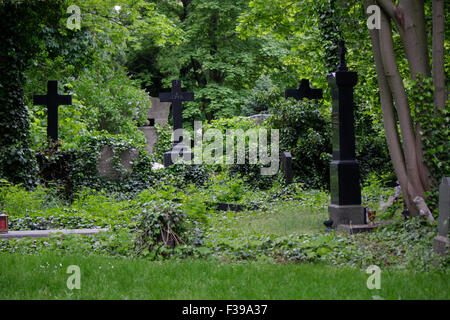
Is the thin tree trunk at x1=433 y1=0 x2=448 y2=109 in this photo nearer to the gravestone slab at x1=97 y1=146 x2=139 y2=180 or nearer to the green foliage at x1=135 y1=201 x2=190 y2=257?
the green foliage at x1=135 y1=201 x2=190 y2=257

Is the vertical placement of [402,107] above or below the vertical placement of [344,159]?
above

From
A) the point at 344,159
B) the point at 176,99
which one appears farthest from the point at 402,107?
the point at 176,99

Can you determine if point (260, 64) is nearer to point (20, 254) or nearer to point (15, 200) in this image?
point (15, 200)

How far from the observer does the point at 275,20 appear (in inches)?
574

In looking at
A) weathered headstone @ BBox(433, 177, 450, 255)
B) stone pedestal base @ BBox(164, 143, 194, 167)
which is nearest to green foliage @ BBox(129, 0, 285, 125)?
stone pedestal base @ BBox(164, 143, 194, 167)

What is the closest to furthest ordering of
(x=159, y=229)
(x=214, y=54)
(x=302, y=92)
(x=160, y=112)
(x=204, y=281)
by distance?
(x=204, y=281) < (x=159, y=229) < (x=302, y=92) < (x=214, y=54) < (x=160, y=112)

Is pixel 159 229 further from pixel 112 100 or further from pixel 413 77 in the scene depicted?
pixel 112 100

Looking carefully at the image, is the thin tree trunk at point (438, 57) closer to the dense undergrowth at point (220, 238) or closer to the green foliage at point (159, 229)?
the dense undergrowth at point (220, 238)

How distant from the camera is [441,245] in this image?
563 centimetres

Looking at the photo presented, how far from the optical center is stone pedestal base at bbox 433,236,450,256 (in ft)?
18.2

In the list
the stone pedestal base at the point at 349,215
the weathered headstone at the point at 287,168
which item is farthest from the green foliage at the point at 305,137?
the stone pedestal base at the point at 349,215

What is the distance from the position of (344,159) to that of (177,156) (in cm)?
787
